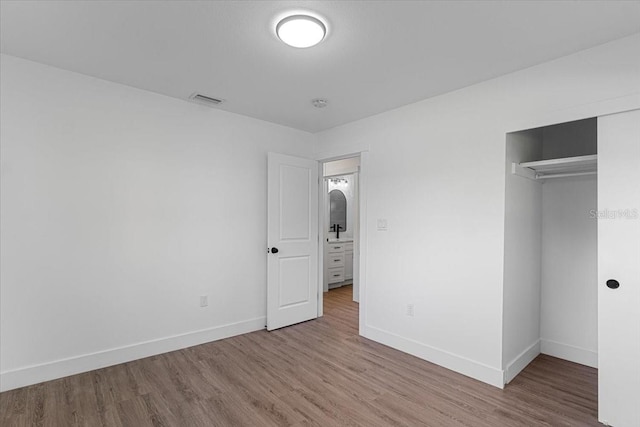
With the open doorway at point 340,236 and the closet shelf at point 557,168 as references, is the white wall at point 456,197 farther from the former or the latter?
the open doorway at point 340,236

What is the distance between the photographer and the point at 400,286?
3.27m

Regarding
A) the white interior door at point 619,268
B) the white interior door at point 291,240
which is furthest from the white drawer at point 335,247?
the white interior door at point 619,268

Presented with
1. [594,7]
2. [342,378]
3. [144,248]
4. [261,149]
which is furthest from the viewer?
[261,149]

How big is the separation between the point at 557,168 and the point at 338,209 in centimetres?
435

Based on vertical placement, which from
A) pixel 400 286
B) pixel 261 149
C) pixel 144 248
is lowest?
pixel 400 286

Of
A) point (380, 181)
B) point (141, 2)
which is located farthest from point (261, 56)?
point (380, 181)

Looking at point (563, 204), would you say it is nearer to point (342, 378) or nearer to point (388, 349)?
point (388, 349)

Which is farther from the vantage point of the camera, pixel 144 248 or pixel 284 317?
pixel 284 317

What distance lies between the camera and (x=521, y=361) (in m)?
2.79

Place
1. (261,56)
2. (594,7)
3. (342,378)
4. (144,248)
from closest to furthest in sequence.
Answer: (594,7), (261,56), (342,378), (144,248)

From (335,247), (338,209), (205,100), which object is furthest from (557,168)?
(338,209)

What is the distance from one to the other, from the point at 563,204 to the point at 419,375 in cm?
213

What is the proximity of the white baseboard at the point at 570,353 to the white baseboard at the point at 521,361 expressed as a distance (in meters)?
0.08

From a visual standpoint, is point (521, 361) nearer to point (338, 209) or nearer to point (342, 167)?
point (342, 167)
